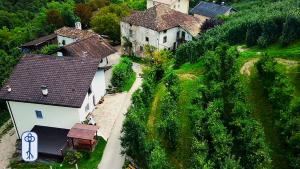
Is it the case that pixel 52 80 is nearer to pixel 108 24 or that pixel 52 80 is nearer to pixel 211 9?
pixel 108 24

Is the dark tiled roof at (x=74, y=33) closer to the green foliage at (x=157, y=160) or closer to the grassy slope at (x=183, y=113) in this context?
the grassy slope at (x=183, y=113)

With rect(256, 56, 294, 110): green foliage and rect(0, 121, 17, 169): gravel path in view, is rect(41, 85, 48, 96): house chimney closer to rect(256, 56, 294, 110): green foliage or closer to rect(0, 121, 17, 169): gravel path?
rect(0, 121, 17, 169): gravel path

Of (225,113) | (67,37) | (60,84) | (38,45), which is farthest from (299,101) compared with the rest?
(38,45)

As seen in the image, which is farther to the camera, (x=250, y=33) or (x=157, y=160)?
(x=250, y=33)

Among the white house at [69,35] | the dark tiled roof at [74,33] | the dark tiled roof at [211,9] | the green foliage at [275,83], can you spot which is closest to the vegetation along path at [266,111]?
the green foliage at [275,83]

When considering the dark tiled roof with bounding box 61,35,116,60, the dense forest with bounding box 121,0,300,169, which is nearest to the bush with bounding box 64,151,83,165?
the dense forest with bounding box 121,0,300,169

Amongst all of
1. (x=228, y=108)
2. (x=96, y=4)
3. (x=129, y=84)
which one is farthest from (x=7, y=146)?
(x=96, y=4)
